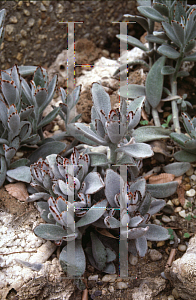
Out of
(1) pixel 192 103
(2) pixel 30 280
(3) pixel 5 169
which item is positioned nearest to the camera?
(2) pixel 30 280

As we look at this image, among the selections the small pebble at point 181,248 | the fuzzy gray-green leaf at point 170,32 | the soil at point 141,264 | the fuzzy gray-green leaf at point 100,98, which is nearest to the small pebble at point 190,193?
the soil at point 141,264

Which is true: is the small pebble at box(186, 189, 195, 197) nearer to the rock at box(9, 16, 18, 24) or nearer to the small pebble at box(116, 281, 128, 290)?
the small pebble at box(116, 281, 128, 290)

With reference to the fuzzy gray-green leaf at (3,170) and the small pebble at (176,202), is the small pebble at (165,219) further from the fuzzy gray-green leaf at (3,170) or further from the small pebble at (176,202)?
the fuzzy gray-green leaf at (3,170)

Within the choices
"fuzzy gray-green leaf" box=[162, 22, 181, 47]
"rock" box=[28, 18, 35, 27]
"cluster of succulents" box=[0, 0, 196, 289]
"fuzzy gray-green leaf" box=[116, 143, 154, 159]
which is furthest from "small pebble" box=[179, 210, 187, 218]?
"rock" box=[28, 18, 35, 27]

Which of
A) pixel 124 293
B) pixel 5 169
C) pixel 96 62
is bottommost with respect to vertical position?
pixel 124 293

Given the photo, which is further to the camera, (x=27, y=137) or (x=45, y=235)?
(x=27, y=137)

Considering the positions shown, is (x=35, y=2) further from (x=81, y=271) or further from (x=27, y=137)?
(x=81, y=271)

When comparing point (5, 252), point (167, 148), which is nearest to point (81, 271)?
point (5, 252)
